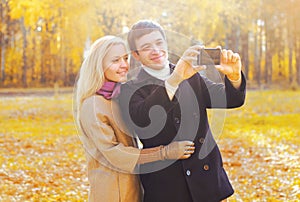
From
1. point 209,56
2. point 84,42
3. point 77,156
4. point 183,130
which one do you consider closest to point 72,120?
point 77,156

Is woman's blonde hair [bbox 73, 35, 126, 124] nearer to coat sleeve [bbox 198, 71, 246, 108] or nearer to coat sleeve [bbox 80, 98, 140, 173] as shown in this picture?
coat sleeve [bbox 80, 98, 140, 173]

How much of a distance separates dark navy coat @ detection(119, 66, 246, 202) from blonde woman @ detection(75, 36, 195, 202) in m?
0.06

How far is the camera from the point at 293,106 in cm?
2177

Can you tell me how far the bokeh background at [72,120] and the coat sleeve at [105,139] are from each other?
0.45 m

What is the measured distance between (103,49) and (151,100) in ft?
1.30

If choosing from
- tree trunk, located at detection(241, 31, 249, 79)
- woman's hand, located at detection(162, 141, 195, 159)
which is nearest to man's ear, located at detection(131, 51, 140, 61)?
woman's hand, located at detection(162, 141, 195, 159)

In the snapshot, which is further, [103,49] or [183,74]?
[103,49]

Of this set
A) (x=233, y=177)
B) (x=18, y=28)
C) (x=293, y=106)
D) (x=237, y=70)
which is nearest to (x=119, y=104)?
(x=237, y=70)

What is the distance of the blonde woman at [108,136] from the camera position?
2.91m

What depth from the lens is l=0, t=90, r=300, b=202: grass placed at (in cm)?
708

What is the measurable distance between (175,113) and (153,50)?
12.8 inches

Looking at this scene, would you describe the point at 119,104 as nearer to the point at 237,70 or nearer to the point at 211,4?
the point at 237,70

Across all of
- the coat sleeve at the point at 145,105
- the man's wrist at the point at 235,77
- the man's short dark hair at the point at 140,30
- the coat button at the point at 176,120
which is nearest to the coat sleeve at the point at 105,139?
the coat sleeve at the point at 145,105

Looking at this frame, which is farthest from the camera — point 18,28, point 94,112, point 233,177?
point 18,28
